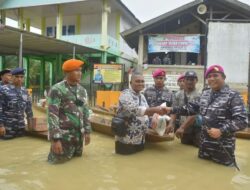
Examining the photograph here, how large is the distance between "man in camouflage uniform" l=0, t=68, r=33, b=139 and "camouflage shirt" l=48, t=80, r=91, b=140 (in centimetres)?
197

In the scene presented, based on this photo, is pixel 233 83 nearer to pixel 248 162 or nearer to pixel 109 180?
pixel 248 162

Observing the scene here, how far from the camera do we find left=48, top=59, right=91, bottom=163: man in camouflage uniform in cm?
484

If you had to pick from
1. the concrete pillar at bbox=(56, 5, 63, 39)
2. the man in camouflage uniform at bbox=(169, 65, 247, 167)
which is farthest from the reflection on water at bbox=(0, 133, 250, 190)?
the concrete pillar at bbox=(56, 5, 63, 39)

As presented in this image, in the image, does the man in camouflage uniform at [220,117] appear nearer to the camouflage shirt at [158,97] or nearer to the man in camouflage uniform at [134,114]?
the man in camouflage uniform at [134,114]

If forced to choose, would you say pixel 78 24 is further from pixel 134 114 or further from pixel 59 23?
pixel 134 114

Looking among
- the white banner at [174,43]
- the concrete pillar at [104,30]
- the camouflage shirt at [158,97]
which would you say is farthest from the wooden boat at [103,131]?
the concrete pillar at [104,30]

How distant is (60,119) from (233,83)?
23.0 ft

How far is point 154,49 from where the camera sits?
16.7m

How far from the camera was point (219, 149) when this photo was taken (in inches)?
195

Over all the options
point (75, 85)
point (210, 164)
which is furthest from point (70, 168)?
point (210, 164)

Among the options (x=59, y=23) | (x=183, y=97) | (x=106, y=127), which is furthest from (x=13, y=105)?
(x=59, y=23)

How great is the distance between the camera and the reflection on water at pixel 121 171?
418cm

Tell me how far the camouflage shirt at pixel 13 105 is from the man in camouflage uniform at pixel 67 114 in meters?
2.01

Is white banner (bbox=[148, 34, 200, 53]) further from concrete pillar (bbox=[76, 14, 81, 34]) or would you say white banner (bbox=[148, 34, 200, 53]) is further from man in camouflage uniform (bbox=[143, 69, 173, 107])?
man in camouflage uniform (bbox=[143, 69, 173, 107])
